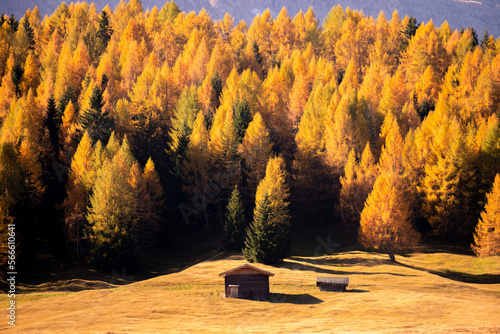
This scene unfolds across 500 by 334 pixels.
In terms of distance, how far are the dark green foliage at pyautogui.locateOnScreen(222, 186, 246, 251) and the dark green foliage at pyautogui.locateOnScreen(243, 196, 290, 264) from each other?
155 inches

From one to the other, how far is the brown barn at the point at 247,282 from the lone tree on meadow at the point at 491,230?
983 inches

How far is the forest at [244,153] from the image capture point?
160 ft

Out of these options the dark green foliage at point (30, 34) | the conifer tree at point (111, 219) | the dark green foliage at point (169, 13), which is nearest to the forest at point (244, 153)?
the conifer tree at point (111, 219)

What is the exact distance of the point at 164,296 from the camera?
120 feet

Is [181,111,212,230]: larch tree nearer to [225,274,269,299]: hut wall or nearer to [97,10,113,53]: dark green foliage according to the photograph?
[225,274,269,299]: hut wall

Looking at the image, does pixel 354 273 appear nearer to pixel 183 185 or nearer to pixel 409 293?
pixel 409 293

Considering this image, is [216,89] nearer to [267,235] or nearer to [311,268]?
[267,235]

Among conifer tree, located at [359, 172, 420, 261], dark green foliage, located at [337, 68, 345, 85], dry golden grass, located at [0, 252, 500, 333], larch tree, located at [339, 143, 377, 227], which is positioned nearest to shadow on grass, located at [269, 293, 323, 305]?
dry golden grass, located at [0, 252, 500, 333]

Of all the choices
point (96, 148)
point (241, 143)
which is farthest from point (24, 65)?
point (241, 143)

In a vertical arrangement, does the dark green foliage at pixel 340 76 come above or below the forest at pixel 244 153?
above

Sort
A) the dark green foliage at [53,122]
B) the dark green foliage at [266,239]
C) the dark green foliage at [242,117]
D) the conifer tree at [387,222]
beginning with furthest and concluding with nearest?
the dark green foliage at [242,117] < the dark green foliage at [53,122] < the conifer tree at [387,222] < the dark green foliage at [266,239]

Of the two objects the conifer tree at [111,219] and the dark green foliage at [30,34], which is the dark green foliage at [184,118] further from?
the dark green foliage at [30,34]

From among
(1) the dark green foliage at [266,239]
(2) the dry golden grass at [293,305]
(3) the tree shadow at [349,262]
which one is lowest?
(2) the dry golden grass at [293,305]

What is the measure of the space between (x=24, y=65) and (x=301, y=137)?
62.1m
